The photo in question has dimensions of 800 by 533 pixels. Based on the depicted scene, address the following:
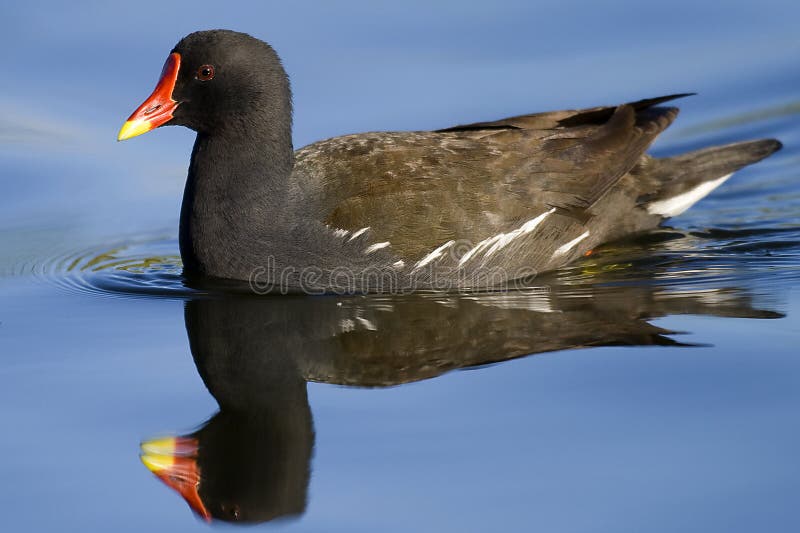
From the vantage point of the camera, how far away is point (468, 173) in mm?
7270

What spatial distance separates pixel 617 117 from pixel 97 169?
13.2 ft

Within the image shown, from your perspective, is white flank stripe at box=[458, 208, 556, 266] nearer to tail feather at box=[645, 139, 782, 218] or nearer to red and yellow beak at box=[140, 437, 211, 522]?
tail feather at box=[645, 139, 782, 218]

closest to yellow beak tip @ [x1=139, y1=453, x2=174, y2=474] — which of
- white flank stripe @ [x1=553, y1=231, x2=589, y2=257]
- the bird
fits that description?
the bird

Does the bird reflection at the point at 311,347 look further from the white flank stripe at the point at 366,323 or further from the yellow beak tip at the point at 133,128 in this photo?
the yellow beak tip at the point at 133,128

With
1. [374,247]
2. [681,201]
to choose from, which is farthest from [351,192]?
[681,201]

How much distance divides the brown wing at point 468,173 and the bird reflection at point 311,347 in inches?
18.1

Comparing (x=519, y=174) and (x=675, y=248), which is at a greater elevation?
(x=519, y=174)

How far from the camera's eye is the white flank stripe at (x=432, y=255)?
279 inches

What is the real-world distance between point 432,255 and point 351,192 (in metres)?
0.60

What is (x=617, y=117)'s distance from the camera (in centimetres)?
786

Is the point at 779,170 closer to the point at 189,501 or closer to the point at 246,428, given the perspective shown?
the point at 246,428

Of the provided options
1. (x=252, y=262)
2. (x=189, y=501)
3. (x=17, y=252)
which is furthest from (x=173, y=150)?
(x=189, y=501)

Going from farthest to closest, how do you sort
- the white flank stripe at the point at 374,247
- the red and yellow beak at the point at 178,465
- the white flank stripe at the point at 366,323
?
the white flank stripe at the point at 374,247, the white flank stripe at the point at 366,323, the red and yellow beak at the point at 178,465

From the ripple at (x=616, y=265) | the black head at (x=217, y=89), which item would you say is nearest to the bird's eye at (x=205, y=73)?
the black head at (x=217, y=89)
